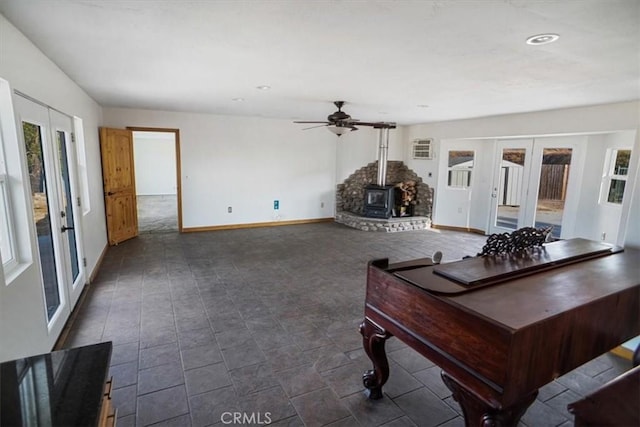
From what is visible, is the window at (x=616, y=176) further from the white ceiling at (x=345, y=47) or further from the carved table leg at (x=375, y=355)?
Answer: the carved table leg at (x=375, y=355)

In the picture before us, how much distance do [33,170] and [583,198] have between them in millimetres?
7321

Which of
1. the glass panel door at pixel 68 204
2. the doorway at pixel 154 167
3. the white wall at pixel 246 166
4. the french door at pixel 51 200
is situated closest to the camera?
the french door at pixel 51 200

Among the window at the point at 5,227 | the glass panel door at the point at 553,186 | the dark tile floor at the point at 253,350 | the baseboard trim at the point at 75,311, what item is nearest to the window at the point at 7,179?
the window at the point at 5,227

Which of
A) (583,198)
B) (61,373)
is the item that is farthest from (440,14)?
(583,198)

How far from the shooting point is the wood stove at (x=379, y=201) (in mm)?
7602

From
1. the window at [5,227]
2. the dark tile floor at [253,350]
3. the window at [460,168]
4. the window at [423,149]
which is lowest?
the dark tile floor at [253,350]

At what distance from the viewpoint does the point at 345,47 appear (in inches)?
98.3

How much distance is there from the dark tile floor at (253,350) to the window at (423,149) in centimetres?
386

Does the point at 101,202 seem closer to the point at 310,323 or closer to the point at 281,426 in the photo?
the point at 310,323

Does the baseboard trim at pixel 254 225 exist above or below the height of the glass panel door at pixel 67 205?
below

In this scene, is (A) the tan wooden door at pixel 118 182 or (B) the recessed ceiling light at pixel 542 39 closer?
(B) the recessed ceiling light at pixel 542 39

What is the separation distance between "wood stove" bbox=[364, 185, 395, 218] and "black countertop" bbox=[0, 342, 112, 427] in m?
6.79

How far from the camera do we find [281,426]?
6.49 ft

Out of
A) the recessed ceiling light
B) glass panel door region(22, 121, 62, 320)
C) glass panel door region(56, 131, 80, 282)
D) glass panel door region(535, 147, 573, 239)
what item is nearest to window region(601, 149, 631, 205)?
glass panel door region(535, 147, 573, 239)
